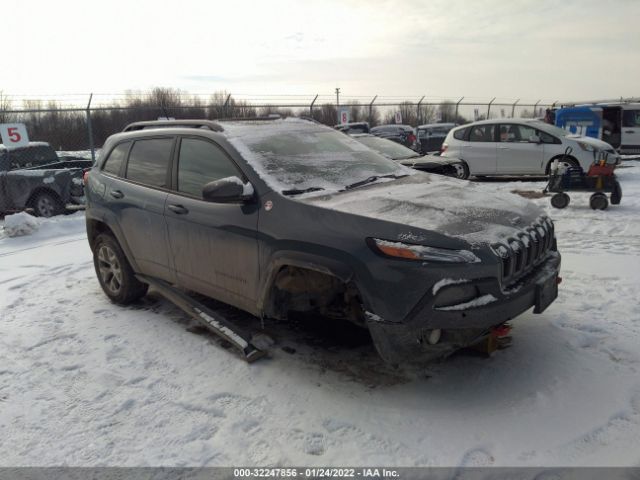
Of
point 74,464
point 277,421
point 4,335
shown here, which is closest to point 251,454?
point 277,421

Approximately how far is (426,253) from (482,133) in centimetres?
1114

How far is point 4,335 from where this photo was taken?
4277 mm

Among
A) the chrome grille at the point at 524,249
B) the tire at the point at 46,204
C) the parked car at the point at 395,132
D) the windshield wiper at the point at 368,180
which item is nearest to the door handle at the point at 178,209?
the windshield wiper at the point at 368,180

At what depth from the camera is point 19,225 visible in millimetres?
8203

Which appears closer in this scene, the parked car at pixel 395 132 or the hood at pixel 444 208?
the hood at pixel 444 208

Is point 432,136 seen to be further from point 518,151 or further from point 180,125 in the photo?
point 180,125

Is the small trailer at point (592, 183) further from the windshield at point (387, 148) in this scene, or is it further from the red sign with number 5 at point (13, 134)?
the red sign with number 5 at point (13, 134)

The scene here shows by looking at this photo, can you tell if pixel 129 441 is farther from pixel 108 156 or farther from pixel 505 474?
pixel 108 156

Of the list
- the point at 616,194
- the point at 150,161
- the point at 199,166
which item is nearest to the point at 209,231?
the point at 199,166

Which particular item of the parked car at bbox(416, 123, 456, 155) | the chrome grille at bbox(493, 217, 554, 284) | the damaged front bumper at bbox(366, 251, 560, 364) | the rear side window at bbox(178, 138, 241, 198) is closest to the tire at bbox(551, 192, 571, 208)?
the chrome grille at bbox(493, 217, 554, 284)

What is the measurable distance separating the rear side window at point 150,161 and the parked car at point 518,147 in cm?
1001

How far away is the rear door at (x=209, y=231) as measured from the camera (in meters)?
3.48

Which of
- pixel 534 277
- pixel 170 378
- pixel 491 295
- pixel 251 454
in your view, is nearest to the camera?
pixel 251 454

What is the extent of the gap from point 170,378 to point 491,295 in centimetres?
220
